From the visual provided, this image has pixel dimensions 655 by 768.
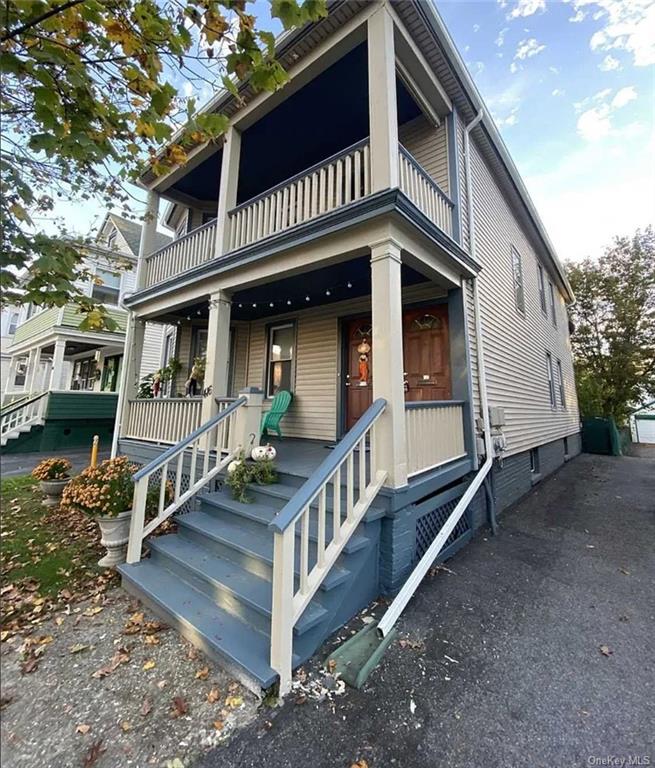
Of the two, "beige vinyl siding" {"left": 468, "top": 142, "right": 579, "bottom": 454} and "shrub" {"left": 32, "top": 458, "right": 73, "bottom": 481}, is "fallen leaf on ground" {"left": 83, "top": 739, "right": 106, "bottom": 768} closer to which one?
"shrub" {"left": 32, "top": 458, "right": 73, "bottom": 481}

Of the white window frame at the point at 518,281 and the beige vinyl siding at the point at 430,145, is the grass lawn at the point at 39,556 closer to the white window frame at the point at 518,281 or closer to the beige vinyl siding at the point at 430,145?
the beige vinyl siding at the point at 430,145

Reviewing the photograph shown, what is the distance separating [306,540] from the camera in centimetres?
240

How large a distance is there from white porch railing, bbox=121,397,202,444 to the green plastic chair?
1.33 m

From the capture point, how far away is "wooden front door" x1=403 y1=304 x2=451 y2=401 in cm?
535

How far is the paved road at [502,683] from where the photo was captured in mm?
1813

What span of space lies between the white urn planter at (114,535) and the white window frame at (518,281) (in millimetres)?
8054

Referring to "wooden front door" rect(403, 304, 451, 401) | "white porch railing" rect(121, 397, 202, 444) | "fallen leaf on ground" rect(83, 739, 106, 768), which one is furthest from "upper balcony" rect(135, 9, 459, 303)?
"fallen leaf on ground" rect(83, 739, 106, 768)

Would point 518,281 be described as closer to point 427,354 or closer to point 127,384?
point 427,354

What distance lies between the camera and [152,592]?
2889 millimetres

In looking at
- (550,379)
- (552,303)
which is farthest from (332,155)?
(552,303)

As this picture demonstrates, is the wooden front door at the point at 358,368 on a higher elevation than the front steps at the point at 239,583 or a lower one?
higher

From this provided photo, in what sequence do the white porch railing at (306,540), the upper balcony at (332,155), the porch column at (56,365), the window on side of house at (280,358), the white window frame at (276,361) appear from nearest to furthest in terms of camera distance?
the white porch railing at (306,540) < the upper balcony at (332,155) < the white window frame at (276,361) < the window on side of house at (280,358) < the porch column at (56,365)

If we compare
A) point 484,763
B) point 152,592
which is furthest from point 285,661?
point 152,592

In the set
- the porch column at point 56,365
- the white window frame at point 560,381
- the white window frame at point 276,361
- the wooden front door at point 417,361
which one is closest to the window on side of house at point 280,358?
the white window frame at point 276,361
